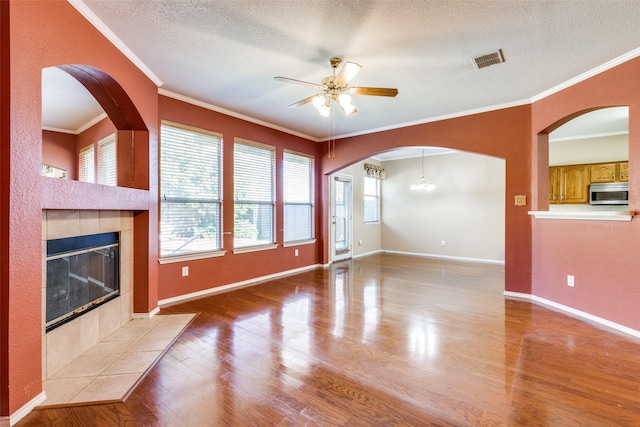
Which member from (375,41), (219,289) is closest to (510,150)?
(375,41)

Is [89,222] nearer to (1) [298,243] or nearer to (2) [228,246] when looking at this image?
(2) [228,246]

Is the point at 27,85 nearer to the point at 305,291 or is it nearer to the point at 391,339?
the point at 391,339

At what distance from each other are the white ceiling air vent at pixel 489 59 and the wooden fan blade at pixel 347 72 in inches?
53.2

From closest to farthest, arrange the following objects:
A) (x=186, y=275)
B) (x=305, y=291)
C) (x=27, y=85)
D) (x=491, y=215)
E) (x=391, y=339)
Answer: (x=27, y=85), (x=391, y=339), (x=186, y=275), (x=305, y=291), (x=491, y=215)

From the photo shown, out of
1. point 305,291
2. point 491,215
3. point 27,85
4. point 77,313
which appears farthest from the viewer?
point 491,215

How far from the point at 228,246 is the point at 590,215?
468 cm

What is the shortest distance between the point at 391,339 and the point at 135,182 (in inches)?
125

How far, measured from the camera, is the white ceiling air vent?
2789 mm

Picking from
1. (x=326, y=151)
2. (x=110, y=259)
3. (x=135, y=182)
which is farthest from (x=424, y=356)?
(x=326, y=151)

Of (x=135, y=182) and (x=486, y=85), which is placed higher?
(x=486, y=85)

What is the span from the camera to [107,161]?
2.89 metres

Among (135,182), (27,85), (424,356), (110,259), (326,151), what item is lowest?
(424,356)

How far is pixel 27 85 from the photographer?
1.75 metres

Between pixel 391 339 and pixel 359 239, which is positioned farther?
pixel 359 239
